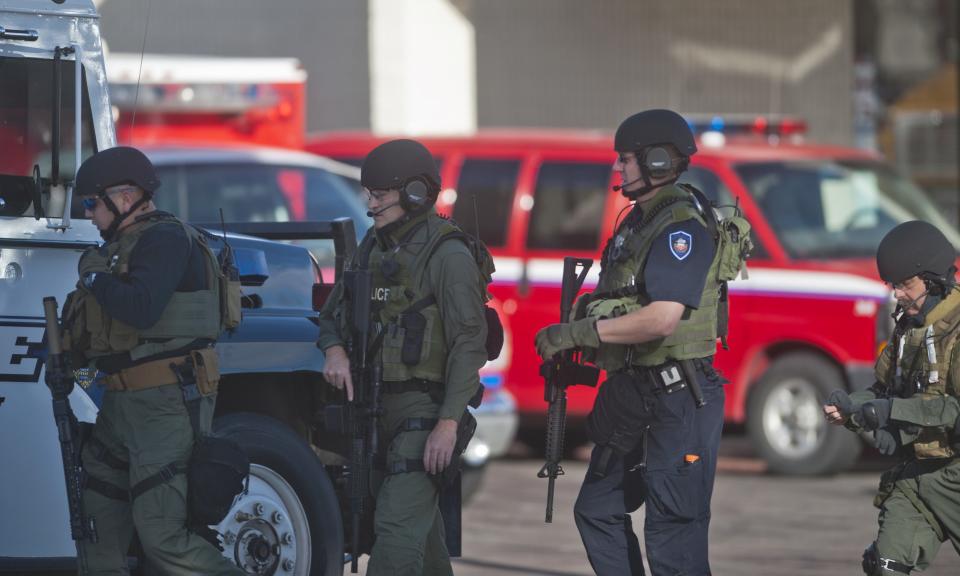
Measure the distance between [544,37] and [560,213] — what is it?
6.37 meters

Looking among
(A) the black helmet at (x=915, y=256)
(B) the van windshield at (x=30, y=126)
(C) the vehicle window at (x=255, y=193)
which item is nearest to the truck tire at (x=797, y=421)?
(C) the vehicle window at (x=255, y=193)

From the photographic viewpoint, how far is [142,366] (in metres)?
5.55

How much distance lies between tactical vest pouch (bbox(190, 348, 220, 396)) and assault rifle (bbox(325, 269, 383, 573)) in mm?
427

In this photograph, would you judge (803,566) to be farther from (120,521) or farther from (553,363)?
(120,521)

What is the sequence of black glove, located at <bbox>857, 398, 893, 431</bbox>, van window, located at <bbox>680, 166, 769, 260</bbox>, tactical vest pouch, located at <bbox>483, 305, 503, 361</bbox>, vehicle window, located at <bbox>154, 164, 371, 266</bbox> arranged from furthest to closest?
van window, located at <bbox>680, 166, 769, 260</bbox>
vehicle window, located at <bbox>154, 164, 371, 266</bbox>
tactical vest pouch, located at <bbox>483, 305, 503, 361</bbox>
black glove, located at <bbox>857, 398, 893, 431</bbox>

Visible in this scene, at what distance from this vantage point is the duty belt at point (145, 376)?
555 centimetres

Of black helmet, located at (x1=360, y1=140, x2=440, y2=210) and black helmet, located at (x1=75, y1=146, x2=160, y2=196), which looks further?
black helmet, located at (x1=360, y1=140, x2=440, y2=210)

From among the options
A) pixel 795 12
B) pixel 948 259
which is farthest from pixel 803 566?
pixel 795 12

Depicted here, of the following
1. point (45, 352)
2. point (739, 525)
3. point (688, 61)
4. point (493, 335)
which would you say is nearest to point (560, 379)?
point (493, 335)

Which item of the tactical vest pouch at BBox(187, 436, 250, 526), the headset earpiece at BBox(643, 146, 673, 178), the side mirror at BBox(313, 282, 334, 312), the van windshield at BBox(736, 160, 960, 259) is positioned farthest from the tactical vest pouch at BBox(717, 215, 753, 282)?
the van windshield at BBox(736, 160, 960, 259)

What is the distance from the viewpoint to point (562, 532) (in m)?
9.18

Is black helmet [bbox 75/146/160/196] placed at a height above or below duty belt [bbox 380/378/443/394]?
above

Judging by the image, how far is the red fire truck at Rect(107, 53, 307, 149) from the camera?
12352 mm

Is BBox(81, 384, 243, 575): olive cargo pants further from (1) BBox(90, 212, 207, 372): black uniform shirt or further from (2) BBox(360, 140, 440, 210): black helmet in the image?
(2) BBox(360, 140, 440, 210): black helmet
